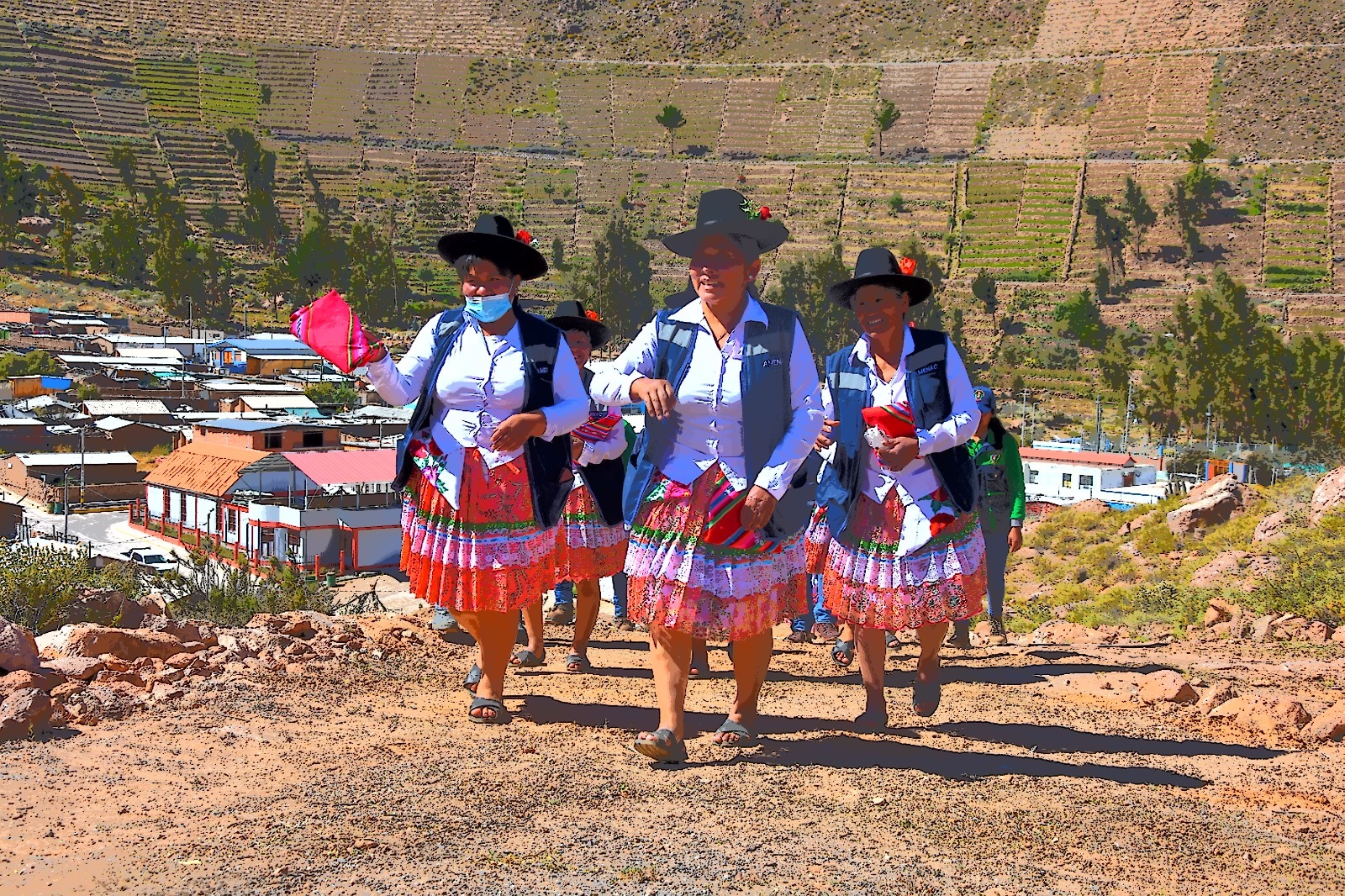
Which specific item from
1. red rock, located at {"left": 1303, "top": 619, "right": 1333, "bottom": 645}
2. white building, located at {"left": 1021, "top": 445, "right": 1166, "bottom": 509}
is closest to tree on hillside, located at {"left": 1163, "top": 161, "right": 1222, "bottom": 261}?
white building, located at {"left": 1021, "top": 445, "right": 1166, "bottom": 509}

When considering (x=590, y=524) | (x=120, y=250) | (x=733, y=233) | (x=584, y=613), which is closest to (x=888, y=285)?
(x=733, y=233)

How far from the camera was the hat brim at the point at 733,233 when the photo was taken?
16.7ft

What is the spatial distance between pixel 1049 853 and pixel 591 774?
1571 mm

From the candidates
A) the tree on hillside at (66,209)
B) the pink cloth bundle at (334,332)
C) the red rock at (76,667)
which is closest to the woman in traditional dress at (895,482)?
the pink cloth bundle at (334,332)

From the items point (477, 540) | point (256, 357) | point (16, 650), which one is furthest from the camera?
point (256, 357)

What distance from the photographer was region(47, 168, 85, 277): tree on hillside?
74.1 metres

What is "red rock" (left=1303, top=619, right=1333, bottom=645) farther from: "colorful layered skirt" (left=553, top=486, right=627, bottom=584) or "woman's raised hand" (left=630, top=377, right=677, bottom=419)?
"woman's raised hand" (left=630, top=377, right=677, bottom=419)

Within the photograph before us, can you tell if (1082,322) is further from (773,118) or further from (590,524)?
(590,524)

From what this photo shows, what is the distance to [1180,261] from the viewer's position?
249 feet

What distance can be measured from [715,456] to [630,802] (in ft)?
4.27

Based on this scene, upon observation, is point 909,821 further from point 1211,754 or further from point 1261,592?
point 1261,592

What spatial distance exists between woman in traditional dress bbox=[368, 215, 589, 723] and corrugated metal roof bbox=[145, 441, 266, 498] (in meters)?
32.6

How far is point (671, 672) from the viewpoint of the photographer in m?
5.03

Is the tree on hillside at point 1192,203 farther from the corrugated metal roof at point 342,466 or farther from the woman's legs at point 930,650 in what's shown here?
the woman's legs at point 930,650
